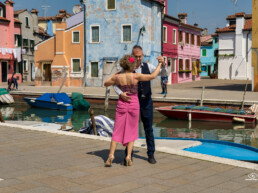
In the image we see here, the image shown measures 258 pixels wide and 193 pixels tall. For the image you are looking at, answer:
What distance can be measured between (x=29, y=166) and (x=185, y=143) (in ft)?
11.2

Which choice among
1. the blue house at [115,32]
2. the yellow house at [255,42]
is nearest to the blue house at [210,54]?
A: the blue house at [115,32]

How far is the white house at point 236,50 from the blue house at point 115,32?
59.7 ft

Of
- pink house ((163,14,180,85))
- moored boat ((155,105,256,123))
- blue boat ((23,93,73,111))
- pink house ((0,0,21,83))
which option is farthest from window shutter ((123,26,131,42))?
pink house ((0,0,21,83))

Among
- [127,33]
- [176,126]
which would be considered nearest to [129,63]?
[176,126]

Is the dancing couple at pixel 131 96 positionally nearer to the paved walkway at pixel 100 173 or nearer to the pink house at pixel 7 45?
the paved walkway at pixel 100 173

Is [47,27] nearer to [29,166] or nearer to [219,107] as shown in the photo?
[219,107]

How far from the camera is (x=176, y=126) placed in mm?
17078

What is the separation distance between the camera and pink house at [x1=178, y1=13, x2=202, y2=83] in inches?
1517

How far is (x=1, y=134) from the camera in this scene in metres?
8.63

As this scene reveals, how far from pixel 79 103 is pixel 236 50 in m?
30.1

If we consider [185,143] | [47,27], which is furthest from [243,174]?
[47,27]

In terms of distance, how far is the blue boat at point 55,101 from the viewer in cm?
2270

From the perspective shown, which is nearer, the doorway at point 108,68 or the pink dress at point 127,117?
the pink dress at point 127,117

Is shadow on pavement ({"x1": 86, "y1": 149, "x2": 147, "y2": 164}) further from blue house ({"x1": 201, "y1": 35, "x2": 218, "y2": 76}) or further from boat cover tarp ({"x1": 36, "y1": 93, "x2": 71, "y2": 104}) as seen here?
blue house ({"x1": 201, "y1": 35, "x2": 218, "y2": 76})
